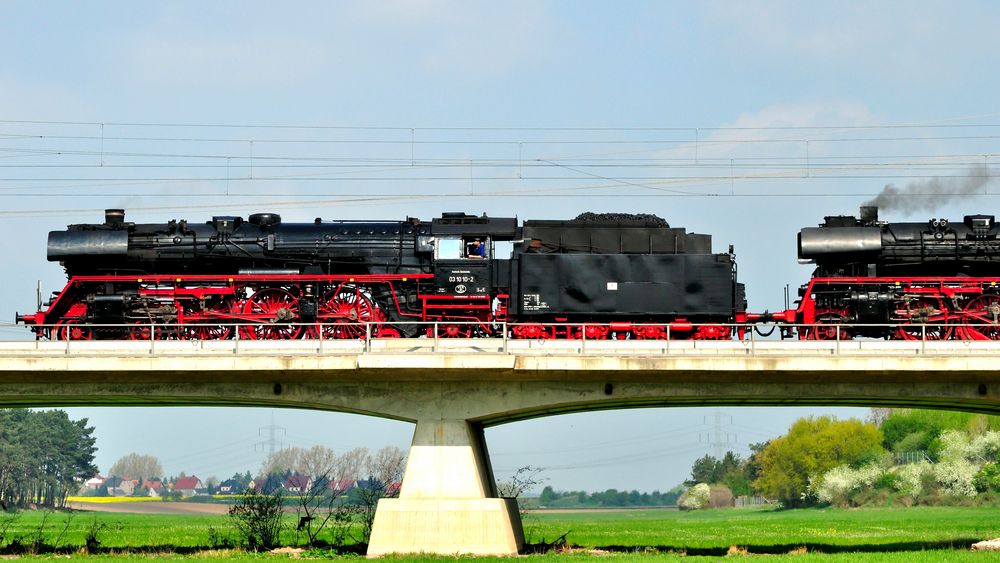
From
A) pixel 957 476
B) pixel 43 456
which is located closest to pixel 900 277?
pixel 957 476

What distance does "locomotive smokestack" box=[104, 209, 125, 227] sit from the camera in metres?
41.0

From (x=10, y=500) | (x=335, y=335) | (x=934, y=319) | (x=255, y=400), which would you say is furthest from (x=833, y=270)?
(x=10, y=500)

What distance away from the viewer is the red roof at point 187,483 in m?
164

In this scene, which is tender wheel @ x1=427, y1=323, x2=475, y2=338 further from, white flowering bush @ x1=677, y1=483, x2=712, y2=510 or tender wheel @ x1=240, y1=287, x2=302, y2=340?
white flowering bush @ x1=677, y1=483, x2=712, y2=510

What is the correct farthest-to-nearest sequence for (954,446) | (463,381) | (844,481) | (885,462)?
(885,462) → (844,481) → (954,446) → (463,381)

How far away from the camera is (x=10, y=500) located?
4181 inches

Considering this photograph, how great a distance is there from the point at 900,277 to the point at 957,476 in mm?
46449

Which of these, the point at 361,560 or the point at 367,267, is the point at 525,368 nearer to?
the point at 361,560

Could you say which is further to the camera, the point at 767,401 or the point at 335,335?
the point at 335,335

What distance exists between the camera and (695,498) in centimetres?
11206

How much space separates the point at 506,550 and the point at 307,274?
39.5ft

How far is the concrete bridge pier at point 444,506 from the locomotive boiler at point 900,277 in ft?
38.5

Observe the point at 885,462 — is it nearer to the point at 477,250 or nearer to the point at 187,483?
the point at 477,250

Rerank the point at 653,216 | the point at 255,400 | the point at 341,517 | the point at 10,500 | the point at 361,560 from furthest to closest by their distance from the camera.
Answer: the point at 10,500
the point at 653,216
the point at 341,517
the point at 255,400
the point at 361,560
